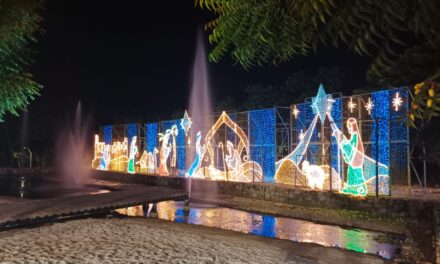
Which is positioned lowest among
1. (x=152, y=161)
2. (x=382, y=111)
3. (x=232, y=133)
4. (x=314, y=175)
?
(x=314, y=175)

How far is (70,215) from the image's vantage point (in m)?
11.4

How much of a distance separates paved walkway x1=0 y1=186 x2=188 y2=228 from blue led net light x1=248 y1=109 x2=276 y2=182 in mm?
5755

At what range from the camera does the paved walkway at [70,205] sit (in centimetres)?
1056

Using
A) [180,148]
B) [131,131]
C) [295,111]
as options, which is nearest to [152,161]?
[180,148]

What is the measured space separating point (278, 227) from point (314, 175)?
4687 millimetres

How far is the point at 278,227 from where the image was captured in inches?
466

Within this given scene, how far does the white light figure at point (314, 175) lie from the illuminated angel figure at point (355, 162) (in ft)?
4.07

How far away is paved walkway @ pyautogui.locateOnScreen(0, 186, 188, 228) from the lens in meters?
10.6

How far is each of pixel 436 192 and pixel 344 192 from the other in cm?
400

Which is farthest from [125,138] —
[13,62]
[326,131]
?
[13,62]

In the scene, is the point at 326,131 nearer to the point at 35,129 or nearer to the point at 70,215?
the point at 70,215

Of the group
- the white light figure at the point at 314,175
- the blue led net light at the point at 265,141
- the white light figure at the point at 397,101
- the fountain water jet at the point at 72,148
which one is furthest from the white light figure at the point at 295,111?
the fountain water jet at the point at 72,148

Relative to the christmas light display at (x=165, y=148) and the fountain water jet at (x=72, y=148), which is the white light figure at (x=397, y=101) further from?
the fountain water jet at (x=72, y=148)

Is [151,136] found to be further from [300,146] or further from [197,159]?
[300,146]
